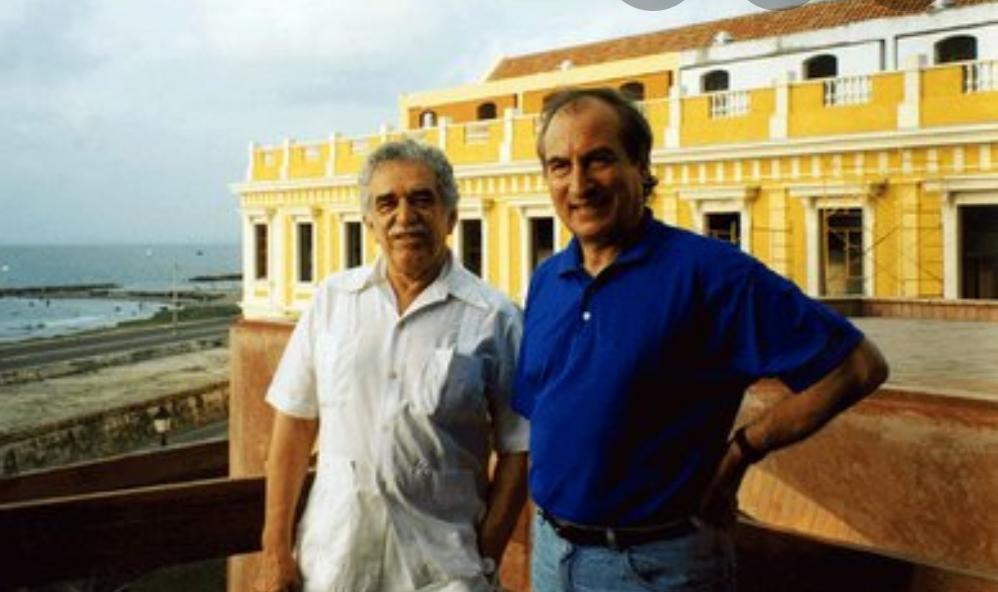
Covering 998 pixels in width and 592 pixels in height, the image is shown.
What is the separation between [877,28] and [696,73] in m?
4.49

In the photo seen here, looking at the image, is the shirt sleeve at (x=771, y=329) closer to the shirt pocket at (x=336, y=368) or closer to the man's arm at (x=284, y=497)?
the shirt pocket at (x=336, y=368)

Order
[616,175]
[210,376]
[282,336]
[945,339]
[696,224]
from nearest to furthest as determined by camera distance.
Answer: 1. [616,175]
2. [282,336]
3. [945,339]
4. [696,224]
5. [210,376]

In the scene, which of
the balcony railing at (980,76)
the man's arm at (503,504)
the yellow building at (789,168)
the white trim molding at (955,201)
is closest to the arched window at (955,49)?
the yellow building at (789,168)

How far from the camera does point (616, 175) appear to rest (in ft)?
6.16

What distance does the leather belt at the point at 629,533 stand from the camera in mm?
1736

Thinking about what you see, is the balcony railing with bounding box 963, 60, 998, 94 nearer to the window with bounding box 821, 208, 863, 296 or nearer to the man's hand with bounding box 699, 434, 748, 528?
the window with bounding box 821, 208, 863, 296

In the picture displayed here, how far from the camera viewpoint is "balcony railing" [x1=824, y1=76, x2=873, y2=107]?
49.4ft

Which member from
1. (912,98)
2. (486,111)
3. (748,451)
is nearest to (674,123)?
(912,98)

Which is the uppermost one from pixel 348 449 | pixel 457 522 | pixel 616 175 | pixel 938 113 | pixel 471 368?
pixel 938 113

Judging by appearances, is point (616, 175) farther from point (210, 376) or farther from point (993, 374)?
point (210, 376)

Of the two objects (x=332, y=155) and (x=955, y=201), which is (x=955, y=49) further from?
(x=332, y=155)

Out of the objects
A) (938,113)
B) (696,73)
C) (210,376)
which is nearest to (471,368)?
(938,113)

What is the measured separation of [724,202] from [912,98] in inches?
139

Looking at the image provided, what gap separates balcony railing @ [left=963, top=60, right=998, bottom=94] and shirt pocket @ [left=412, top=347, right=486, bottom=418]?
14040mm
